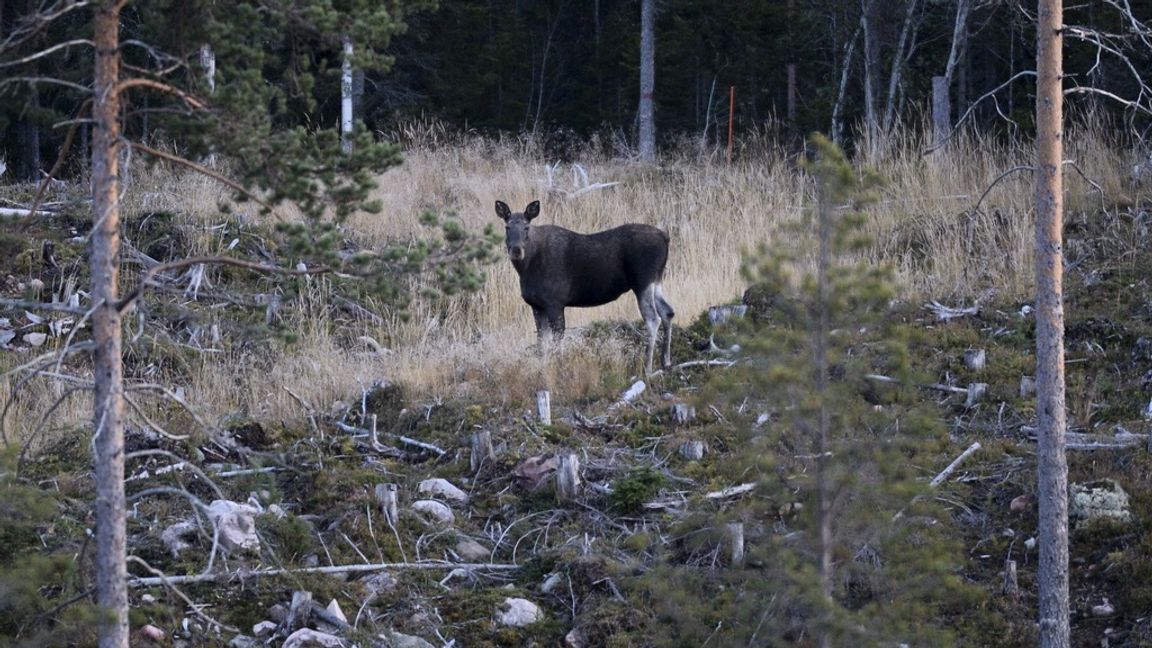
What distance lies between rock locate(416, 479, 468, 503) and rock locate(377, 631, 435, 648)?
1.52 m

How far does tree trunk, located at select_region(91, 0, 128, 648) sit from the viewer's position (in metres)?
5.27

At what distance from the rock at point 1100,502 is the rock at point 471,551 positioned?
322 cm

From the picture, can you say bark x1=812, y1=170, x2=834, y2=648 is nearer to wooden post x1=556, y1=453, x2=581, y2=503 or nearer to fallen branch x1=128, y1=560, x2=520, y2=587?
fallen branch x1=128, y1=560, x2=520, y2=587

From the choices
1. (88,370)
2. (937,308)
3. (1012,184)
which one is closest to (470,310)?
(88,370)

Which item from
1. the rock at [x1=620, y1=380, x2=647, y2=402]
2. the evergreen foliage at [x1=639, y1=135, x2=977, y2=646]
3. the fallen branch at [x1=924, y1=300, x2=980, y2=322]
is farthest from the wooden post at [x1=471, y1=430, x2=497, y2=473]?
the fallen branch at [x1=924, y1=300, x2=980, y2=322]

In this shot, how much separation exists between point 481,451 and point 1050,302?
12.3 feet

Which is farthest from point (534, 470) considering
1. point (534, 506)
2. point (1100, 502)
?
point (1100, 502)

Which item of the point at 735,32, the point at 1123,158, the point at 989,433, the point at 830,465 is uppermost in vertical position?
the point at 735,32

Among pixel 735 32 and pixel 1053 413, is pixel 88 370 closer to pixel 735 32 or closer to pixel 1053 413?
pixel 1053 413

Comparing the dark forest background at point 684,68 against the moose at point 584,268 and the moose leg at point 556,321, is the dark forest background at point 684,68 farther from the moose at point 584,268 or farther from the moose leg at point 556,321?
the moose leg at point 556,321

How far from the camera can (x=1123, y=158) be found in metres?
14.1

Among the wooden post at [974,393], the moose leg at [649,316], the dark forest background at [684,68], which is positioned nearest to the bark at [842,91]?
the dark forest background at [684,68]

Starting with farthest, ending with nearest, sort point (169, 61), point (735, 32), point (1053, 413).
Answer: point (735, 32), point (1053, 413), point (169, 61)

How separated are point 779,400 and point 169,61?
113 inches
